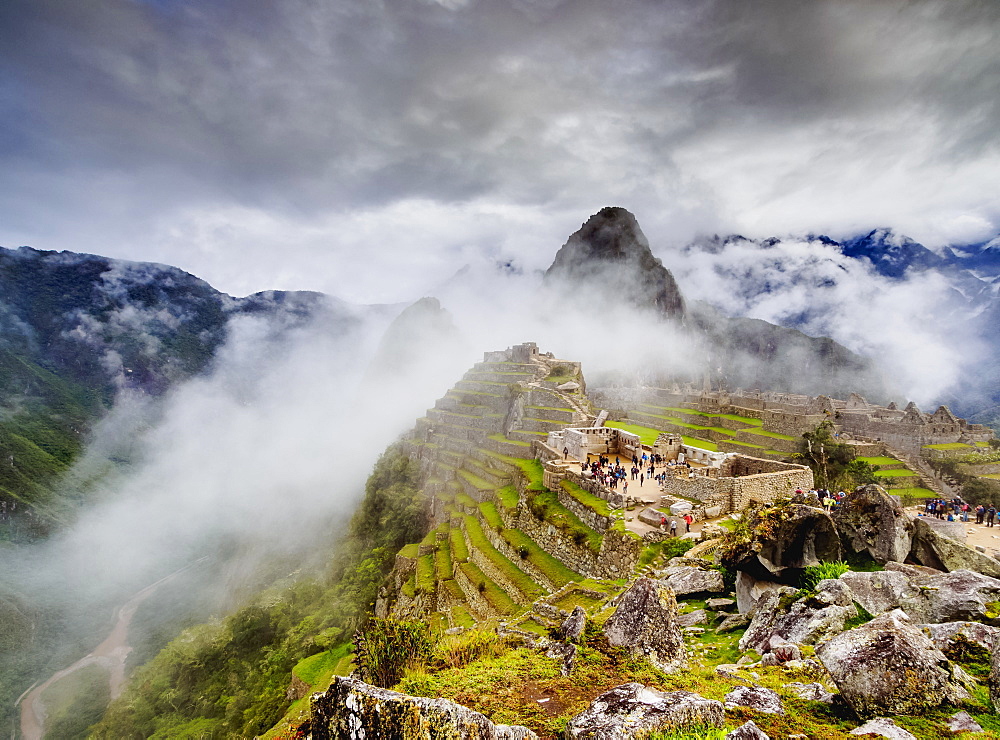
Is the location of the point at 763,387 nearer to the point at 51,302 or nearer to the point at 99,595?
the point at 99,595

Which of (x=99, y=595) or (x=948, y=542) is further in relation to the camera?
(x=99, y=595)

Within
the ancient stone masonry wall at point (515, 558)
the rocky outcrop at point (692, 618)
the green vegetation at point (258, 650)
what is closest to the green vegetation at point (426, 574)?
the green vegetation at point (258, 650)

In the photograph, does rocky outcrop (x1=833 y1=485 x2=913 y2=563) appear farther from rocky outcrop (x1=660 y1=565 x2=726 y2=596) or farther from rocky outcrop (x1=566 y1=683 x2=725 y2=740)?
rocky outcrop (x1=566 y1=683 x2=725 y2=740)

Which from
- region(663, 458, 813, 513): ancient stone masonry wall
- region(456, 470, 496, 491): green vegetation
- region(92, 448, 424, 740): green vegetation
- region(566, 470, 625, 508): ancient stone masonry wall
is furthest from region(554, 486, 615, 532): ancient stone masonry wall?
region(92, 448, 424, 740): green vegetation

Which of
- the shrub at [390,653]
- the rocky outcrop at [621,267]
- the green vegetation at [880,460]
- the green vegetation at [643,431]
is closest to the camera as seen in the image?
the shrub at [390,653]

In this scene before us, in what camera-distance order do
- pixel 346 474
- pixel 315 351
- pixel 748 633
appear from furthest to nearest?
pixel 315 351, pixel 346 474, pixel 748 633

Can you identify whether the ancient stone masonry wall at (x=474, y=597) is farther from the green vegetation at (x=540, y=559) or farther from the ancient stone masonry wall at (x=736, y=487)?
the ancient stone masonry wall at (x=736, y=487)

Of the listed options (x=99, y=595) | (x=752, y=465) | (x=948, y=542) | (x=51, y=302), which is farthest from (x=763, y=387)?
(x=51, y=302)
